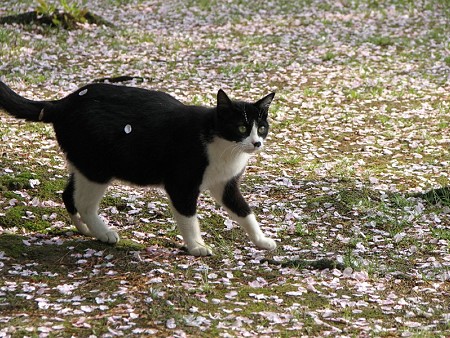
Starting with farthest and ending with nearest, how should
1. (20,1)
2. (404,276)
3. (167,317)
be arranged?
1. (20,1)
2. (404,276)
3. (167,317)

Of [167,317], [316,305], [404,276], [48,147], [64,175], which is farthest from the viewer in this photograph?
[48,147]

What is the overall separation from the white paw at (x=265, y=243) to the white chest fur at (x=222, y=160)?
721 millimetres

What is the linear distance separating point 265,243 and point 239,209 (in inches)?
16.2

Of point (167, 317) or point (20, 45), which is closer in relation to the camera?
point (167, 317)

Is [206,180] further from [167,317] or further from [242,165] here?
[167,317]

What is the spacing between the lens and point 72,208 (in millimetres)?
6887

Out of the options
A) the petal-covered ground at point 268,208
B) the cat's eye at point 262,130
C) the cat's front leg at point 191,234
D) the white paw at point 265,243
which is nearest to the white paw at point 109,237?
the petal-covered ground at point 268,208

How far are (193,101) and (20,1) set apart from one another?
9.32 metres

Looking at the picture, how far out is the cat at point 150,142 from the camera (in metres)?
6.47

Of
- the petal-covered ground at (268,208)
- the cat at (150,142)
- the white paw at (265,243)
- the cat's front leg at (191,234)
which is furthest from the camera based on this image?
the white paw at (265,243)

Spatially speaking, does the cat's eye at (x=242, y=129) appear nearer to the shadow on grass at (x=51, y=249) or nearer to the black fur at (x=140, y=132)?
the black fur at (x=140, y=132)

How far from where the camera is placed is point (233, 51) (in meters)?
16.0

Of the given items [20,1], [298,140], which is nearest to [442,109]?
[298,140]

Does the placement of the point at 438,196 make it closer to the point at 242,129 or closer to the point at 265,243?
the point at 265,243
